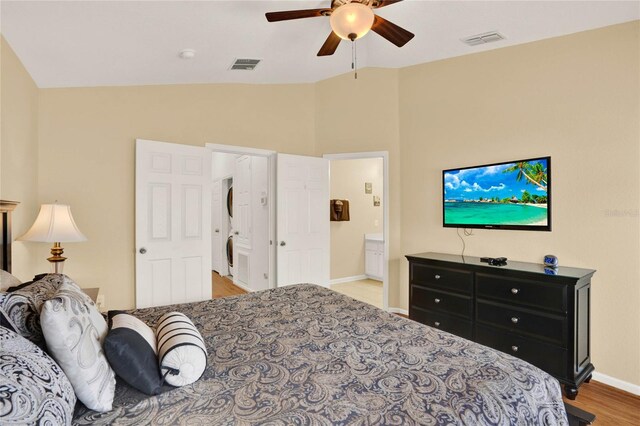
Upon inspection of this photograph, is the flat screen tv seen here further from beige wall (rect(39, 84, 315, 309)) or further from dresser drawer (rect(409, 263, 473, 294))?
beige wall (rect(39, 84, 315, 309))

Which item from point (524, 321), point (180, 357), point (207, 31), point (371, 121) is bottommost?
point (524, 321)

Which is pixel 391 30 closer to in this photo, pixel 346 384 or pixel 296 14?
pixel 296 14

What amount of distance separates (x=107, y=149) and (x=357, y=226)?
4.23 meters

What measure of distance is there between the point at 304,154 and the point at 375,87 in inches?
48.4

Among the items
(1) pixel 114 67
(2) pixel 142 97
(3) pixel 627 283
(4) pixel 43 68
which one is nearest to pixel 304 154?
(2) pixel 142 97

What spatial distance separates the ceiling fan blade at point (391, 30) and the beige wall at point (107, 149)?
225 centimetres

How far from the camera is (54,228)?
2.58m

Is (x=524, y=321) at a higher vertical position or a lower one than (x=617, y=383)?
higher

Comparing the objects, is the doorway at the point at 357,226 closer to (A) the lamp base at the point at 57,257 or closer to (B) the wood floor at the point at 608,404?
(B) the wood floor at the point at 608,404

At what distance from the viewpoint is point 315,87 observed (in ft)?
15.6

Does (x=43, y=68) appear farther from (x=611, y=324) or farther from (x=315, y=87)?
(x=611, y=324)

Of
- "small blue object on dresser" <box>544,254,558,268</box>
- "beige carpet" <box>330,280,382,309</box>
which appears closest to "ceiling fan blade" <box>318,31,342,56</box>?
"small blue object on dresser" <box>544,254,558,268</box>

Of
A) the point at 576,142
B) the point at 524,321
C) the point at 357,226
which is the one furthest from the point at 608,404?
the point at 357,226

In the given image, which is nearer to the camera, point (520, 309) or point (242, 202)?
point (520, 309)
